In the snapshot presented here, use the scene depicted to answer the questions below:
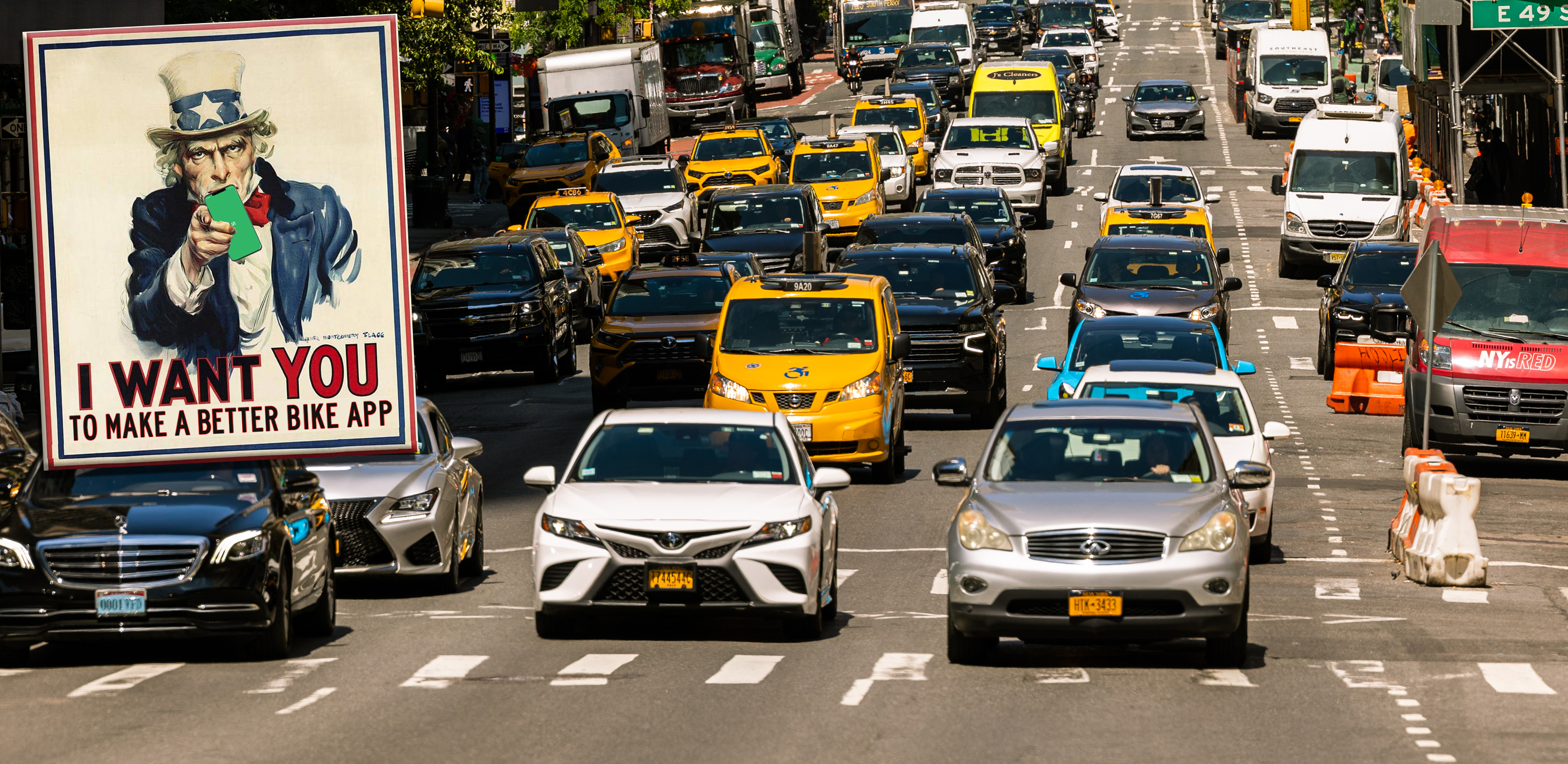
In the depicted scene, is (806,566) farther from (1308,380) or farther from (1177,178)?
(1177,178)

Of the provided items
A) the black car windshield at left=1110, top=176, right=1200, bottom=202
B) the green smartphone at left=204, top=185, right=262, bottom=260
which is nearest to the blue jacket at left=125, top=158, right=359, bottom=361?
the green smartphone at left=204, top=185, right=262, bottom=260

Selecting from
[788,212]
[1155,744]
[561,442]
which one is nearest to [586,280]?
[788,212]

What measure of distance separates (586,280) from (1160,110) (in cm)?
3462

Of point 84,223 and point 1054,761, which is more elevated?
point 84,223

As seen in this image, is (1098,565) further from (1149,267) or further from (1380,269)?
(1380,269)

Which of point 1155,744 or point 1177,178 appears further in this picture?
point 1177,178

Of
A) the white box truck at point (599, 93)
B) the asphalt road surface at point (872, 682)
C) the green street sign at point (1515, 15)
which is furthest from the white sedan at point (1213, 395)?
the white box truck at point (599, 93)

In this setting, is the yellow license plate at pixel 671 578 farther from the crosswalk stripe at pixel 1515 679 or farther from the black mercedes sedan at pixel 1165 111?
the black mercedes sedan at pixel 1165 111

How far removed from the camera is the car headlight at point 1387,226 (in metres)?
42.9

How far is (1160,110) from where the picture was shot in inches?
2672

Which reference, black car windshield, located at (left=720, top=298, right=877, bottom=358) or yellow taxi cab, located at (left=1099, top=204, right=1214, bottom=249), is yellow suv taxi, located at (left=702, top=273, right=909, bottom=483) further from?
yellow taxi cab, located at (left=1099, top=204, right=1214, bottom=249)

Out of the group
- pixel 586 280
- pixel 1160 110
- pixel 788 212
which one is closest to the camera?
pixel 586 280

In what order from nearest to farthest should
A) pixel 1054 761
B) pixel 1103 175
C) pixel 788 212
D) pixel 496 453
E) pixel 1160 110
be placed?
pixel 1054 761 < pixel 496 453 < pixel 788 212 < pixel 1103 175 < pixel 1160 110

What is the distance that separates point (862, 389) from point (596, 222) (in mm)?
18648
